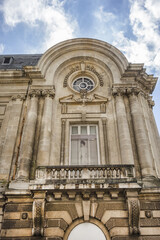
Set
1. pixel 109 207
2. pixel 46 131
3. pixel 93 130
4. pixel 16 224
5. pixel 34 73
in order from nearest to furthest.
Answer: pixel 16 224
pixel 109 207
pixel 46 131
pixel 93 130
pixel 34 73

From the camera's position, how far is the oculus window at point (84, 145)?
10898mm

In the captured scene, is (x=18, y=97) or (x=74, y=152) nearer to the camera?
(x=74, y=152)

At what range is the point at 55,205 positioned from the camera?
8.70 meters

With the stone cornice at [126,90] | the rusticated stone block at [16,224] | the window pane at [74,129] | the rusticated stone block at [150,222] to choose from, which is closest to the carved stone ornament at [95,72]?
the stone cornice at [126,90]

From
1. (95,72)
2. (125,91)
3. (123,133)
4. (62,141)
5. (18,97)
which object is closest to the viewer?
(123,133)

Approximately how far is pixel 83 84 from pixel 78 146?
4422 mm

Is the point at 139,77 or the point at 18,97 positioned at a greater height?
the point at 139,77

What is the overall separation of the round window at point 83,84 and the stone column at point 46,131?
71.7 inches

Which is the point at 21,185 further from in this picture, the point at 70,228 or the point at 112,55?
the point at 112,55

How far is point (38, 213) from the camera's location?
27.0ft

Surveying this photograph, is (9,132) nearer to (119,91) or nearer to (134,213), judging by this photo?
(119,91)

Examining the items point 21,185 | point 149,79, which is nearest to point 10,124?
point 21,185

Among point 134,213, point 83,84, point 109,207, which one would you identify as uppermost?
point 83,84

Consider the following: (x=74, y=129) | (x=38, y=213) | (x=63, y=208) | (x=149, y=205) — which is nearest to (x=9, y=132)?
(x=74, y=129)
